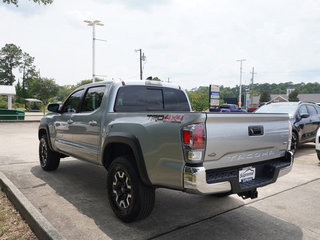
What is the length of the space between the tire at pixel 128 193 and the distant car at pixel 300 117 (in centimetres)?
640

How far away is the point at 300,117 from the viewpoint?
8445 millimetres

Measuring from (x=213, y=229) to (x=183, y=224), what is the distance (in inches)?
14.7

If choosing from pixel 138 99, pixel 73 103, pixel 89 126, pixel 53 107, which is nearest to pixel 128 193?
pixel 89 126

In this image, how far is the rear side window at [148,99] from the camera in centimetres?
411

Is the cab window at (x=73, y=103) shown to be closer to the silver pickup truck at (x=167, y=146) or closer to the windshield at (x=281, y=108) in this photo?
the silver pickup truck at (x=167, y=146)

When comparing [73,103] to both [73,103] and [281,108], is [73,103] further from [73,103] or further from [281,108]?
[281,108]

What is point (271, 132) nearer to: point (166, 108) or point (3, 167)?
point (166, 108)

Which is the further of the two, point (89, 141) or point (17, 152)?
point (17, 152)

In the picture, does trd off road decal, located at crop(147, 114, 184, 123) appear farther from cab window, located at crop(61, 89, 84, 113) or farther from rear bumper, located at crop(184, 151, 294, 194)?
cab window, located at crop(61, 89, 84, 113)

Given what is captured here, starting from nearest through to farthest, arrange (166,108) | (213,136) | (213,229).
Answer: (213,136) → (213,229) → (166,108)

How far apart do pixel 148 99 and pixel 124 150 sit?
3.40 ft

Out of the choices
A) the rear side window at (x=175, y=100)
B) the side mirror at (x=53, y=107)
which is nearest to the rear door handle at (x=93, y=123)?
the rear side window at (x=175, y=100)

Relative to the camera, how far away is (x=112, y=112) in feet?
12.5

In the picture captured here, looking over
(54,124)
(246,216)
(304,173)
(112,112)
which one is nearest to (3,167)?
(54,124)
